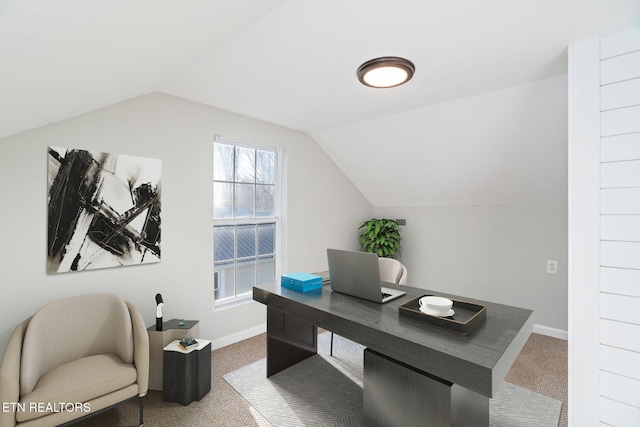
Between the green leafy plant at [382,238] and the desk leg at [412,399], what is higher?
the green leafy plant at [382,238]

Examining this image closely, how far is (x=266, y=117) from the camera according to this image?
3.14 m

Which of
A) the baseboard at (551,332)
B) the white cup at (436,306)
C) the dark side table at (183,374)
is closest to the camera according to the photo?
the white cup at (436,306)

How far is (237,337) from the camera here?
308 centimetres

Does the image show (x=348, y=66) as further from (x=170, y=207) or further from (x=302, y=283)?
(x=170, y=207)

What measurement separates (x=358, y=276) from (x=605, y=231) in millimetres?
1397

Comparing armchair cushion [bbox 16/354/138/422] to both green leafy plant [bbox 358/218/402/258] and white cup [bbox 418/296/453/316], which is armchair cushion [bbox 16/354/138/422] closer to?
white cup [bbox 418/296/453/316]

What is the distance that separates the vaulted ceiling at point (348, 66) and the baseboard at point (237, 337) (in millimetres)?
2316

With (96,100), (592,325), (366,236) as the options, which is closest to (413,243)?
(366,236)

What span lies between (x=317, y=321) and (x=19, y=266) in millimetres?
2031

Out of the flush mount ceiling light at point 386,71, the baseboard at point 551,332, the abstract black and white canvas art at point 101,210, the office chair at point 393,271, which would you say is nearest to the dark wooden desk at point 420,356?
the office chair at point 393,271

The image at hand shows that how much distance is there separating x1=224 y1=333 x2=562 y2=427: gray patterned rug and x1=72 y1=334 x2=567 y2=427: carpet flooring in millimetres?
76

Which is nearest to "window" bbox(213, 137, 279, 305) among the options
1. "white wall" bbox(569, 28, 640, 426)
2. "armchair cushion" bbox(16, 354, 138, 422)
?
"armchair cushion" bbox(16, 354, 138, 422)

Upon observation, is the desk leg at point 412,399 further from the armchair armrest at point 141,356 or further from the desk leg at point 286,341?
the armchair armrest at point 141,356

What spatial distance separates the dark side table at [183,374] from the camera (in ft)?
6.73
